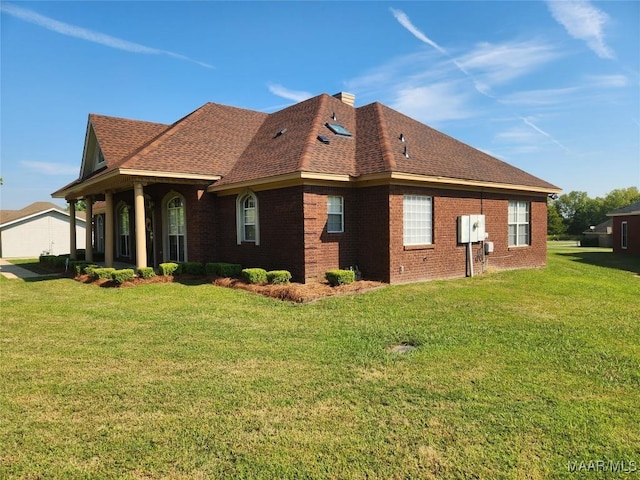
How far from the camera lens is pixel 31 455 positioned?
3.81 metres

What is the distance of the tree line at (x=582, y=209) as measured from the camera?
7200 cm

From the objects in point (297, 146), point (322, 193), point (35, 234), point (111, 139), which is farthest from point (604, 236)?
point (35, 234)

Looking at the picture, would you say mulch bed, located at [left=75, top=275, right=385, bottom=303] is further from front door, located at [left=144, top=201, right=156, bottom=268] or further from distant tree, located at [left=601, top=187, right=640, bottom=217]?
distant tree, located at [left=601, top=187, right=640, bottom=217]

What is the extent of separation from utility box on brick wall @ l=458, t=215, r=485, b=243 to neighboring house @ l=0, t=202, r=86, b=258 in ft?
97.0

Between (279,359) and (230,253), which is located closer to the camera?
(279,359)

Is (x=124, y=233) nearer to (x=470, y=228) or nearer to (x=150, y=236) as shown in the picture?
(x=150, y=236)

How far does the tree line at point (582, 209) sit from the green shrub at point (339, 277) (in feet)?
191

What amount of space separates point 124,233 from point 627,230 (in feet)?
102

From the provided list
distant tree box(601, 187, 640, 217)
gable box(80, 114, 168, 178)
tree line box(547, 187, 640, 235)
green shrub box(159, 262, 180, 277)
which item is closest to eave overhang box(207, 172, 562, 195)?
green shrub box(159, 262, 180, 277)

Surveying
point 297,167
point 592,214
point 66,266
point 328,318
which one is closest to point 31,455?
point 328,318

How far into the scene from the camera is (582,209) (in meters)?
82.1

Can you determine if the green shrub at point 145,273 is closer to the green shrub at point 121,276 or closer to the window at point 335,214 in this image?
the green shrub at point 121,276

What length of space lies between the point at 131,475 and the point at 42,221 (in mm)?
37596

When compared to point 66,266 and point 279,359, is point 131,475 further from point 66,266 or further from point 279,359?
point 66,266
